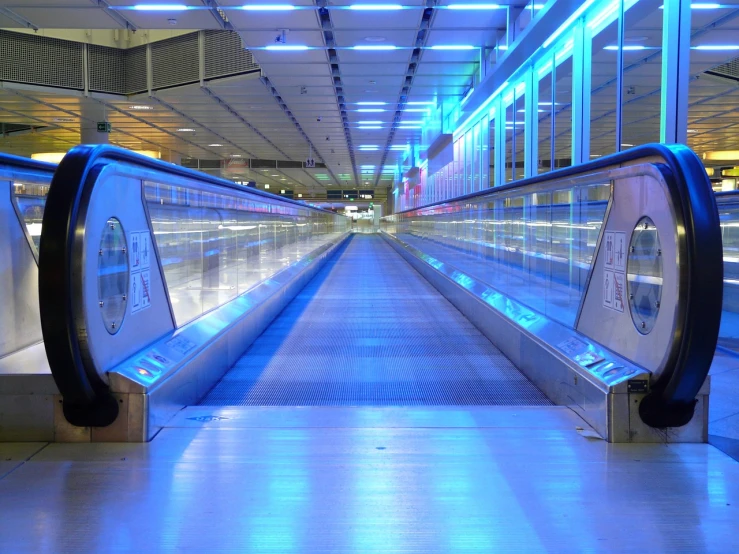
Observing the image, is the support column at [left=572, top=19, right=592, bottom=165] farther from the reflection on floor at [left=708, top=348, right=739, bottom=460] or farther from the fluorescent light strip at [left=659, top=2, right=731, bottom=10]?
the reflection on floor at [left=708, top=348, right=739, bottom=460]

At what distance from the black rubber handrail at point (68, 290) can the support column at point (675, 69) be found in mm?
5534

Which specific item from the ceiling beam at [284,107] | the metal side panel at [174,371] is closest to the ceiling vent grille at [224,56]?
the ceiling beam at [284,107]

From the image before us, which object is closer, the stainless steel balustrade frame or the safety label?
the stainless steel balustrade frame

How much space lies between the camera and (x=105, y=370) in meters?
3.20

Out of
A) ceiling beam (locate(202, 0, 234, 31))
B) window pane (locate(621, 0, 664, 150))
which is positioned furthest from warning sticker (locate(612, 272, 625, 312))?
ceiling beam (locate(202, 0, 234, 31))

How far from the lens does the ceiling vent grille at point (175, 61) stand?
56.2 ft

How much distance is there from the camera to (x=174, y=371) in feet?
12.2

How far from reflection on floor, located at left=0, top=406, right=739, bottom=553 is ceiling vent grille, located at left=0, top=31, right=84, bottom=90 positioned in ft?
52.5

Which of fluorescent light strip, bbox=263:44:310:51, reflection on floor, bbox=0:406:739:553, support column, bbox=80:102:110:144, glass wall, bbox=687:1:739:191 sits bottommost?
reflection on floor, bbox=0:406:739:553

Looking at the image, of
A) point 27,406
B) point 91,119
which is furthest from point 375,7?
point 91,119

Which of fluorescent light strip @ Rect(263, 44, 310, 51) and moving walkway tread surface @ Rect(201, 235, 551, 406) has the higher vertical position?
fluorescent light strip @ Rect(263, 44, 310, 51)

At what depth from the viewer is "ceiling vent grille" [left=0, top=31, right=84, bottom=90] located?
54.3 ft

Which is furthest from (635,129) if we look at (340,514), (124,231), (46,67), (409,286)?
(46,67)

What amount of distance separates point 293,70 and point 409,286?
6648 millimetres
